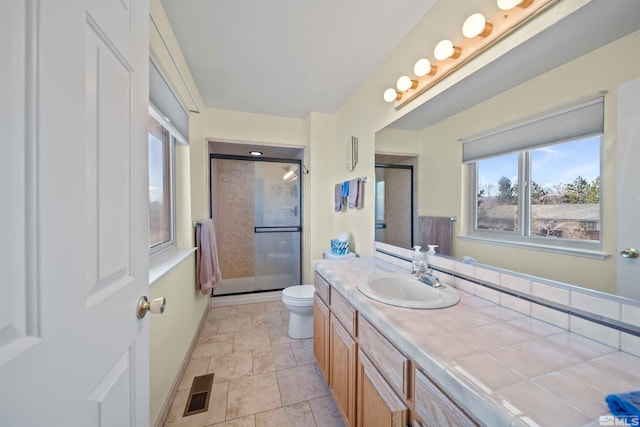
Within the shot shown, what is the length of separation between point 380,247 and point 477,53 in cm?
136

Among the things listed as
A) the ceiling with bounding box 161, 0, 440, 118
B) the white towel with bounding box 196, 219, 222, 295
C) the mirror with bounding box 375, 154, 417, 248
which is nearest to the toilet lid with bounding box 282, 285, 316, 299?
the white towel with bounding box 196, 219, 222, 295

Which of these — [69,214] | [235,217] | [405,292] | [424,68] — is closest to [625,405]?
[405,292]

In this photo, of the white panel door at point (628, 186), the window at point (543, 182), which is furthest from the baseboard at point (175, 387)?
the white panel door at point (628, 186)

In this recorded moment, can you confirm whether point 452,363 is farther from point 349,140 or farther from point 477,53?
point 349,140

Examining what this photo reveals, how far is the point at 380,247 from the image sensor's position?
1979 mm

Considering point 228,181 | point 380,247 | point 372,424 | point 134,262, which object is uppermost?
point 228,181

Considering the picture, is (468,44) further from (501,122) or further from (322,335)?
(322,335)

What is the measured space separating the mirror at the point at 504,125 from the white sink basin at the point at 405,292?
242mm

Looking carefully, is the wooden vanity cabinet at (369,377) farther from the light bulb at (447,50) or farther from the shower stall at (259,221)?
the shower stall at (259,221)

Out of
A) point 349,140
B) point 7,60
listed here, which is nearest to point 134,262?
point 7,60

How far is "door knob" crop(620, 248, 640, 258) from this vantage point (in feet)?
2.32

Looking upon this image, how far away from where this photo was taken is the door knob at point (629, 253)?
0.71 metres

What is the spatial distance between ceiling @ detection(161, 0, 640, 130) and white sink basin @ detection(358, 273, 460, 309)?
943 mm

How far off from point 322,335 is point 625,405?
4.55ft
